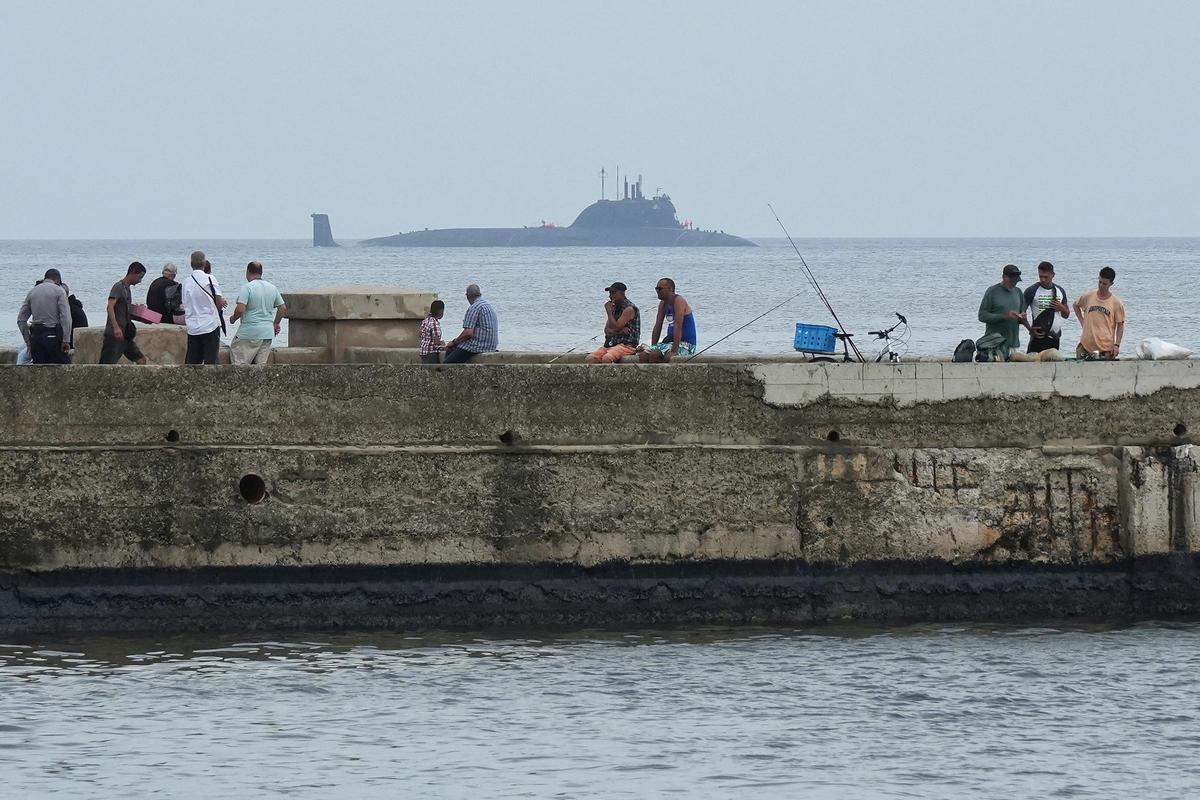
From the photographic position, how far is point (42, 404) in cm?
1200

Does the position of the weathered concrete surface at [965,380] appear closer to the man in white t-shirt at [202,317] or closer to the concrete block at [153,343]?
the man in white t-shirt at [202,317]

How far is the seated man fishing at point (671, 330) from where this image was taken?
13305 mm

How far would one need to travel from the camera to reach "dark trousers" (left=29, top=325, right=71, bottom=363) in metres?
13.4

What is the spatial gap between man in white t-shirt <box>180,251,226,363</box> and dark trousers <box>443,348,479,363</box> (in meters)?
1.87

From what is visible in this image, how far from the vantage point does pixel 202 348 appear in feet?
44.7

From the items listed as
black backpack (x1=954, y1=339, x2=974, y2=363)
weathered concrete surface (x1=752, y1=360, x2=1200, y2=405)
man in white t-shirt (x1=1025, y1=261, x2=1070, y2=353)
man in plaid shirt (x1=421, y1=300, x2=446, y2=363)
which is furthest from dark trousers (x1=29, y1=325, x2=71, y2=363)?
man in white t-shirt (x1=1025, y1=261, x2=1070, y2=353)

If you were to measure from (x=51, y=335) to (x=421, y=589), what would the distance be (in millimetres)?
3722

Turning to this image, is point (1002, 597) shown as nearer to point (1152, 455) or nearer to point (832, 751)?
point (1152, 455)

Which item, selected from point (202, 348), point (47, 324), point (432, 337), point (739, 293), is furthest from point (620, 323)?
point (739, 293)

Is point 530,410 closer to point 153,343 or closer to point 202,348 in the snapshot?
point 202,348

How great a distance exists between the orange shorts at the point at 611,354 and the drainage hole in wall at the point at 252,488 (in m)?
2.76

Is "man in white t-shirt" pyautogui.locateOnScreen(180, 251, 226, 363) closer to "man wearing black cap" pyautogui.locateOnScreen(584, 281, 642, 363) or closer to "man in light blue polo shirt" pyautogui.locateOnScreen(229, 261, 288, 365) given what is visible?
"man in light blue polo shirt" pyautogui.locateOnScreen(229, 261, 288, 365)

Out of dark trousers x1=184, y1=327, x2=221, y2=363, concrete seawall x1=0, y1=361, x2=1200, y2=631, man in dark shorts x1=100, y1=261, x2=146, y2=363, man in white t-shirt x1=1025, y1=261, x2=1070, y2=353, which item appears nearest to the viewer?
concrete seawall x1=0, y1=361, x2=1200, y2=631

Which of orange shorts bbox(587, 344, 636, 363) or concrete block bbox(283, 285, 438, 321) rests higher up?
concrete block bbox(283, 285, 438, 321)
